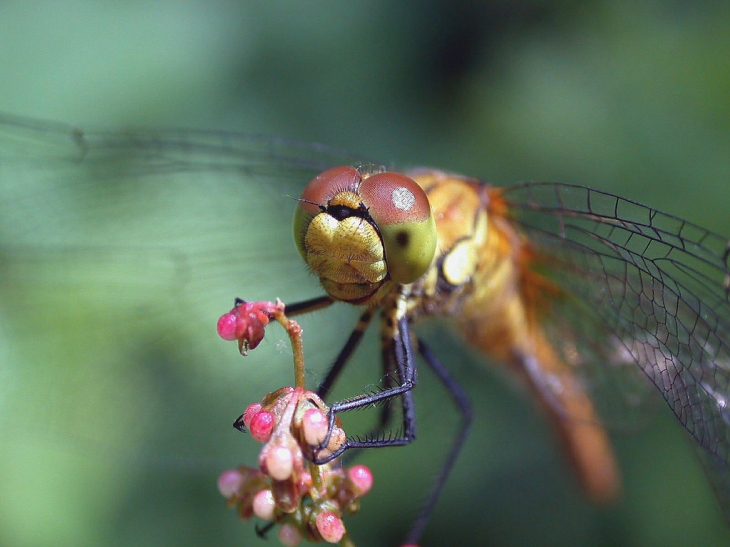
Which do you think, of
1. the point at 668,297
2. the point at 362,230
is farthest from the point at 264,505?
the point at 668,297

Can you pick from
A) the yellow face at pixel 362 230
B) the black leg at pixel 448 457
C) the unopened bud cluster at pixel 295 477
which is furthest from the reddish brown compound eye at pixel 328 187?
the black leg at pixel 448 457

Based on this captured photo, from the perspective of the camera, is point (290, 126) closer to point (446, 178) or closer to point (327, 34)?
point (327, 34)

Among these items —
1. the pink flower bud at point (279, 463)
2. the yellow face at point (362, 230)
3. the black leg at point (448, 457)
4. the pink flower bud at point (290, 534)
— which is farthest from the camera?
the black leg at point (448, 457)

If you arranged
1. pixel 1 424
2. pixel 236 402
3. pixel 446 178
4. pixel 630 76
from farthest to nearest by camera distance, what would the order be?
1. pixel 630 76
2. pixel 236 402
3. pixel 1 424
4. pixel 446 178

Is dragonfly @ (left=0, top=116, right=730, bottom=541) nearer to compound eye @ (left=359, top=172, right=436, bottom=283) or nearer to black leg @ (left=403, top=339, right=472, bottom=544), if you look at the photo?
black leg @ (left=403, top=339, right=472, bottom=544)

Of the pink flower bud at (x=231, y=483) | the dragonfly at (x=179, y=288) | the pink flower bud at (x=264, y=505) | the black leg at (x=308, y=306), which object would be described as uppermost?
the dragonfly at (x=179, y=288)

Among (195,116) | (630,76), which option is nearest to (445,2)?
(630,76)

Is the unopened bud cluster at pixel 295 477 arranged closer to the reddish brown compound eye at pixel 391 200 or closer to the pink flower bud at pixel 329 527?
the pink flower bud at pixel 329 527

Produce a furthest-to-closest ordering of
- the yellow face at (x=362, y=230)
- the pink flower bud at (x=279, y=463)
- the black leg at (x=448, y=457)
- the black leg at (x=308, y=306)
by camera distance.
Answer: the black leg at (x=448, y=457)
the black leg at (x=308, y=306)
the yellow face at (x=362, y=230)
the pink flower bud at (x=279, y=463)
